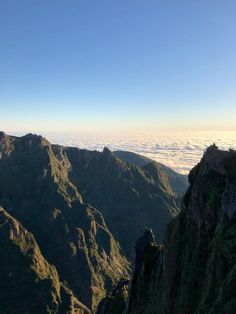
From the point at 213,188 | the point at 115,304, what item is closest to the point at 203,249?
the point at 213,188

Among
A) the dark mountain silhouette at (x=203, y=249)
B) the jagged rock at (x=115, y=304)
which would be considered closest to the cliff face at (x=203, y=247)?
the dark mountain silhouette at (x=203, y=249)

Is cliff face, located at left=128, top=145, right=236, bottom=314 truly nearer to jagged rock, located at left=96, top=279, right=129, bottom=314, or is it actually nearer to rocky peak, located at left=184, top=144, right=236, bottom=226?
rocky peak, located at left=184, top=144, right=236, bottom=226

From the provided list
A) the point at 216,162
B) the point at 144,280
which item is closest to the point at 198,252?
the point at 216,162

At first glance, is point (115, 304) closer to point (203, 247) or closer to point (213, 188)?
point (203, 247)

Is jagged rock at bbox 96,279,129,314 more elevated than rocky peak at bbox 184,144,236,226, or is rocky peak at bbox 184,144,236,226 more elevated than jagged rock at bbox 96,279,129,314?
rocky peak at bbox 184,144,236,226

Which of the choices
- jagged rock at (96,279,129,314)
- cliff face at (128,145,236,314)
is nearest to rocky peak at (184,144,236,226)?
cliff face at (128,145,236,314)

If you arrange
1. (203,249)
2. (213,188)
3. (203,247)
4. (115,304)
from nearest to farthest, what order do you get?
(203,249)
(203,247)
(213,188)
(115,304)

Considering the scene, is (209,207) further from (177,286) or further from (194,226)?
(177,286)

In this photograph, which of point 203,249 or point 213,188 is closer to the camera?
point 203,249
